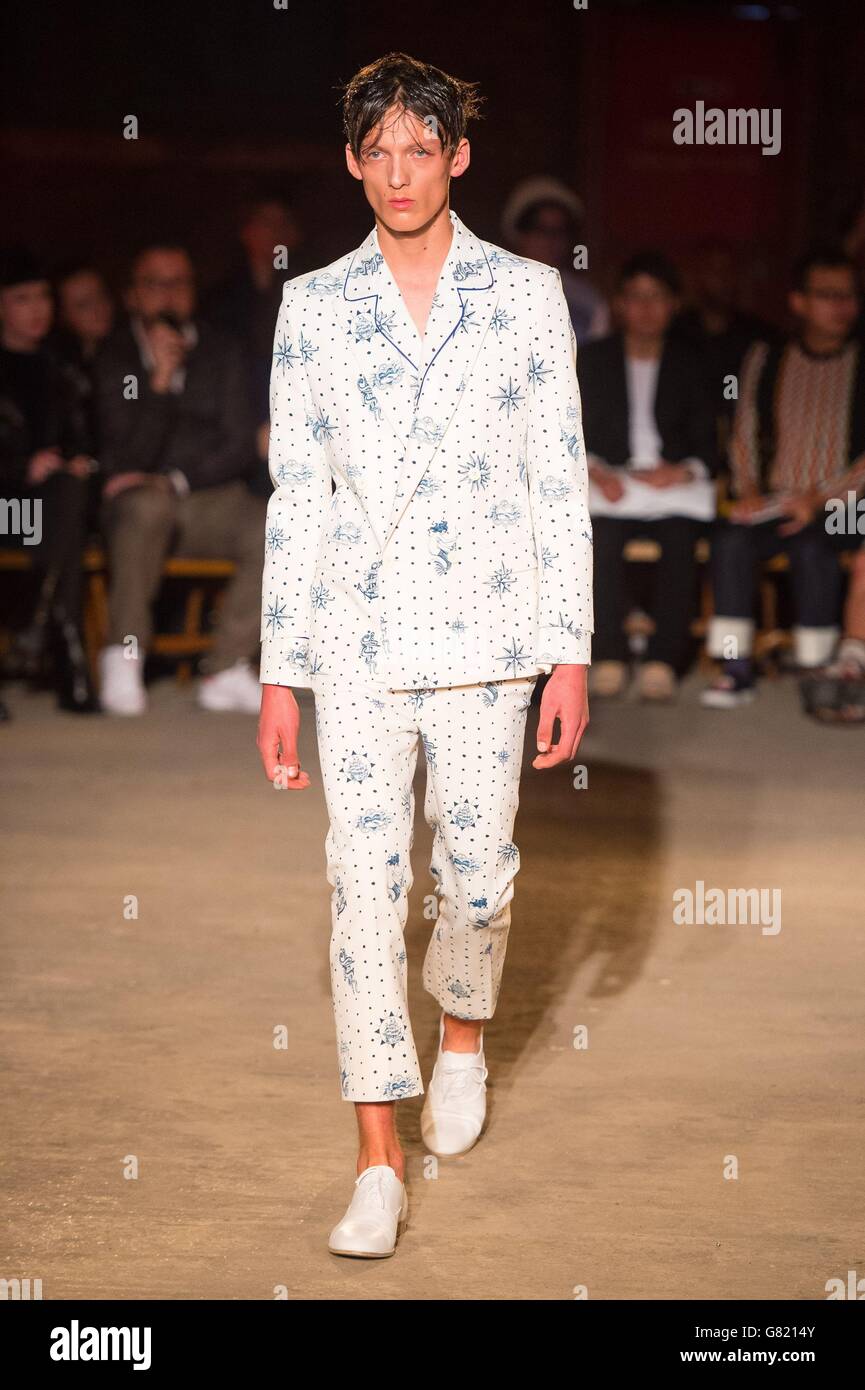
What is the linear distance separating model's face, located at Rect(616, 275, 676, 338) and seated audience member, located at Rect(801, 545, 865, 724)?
117cm

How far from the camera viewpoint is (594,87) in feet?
35.2

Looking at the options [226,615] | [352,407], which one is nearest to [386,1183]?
[352,407]

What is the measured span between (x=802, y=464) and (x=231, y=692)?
242 cm

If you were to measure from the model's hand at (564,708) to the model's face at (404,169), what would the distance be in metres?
0.66

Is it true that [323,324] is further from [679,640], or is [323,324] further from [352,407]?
[679,640]

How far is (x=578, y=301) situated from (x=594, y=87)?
10.0 ft

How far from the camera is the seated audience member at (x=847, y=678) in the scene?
288 inches

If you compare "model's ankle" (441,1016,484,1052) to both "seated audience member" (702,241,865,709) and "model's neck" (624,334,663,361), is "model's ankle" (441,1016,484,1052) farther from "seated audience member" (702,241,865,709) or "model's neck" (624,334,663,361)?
"model's neck" (624,334,663,361)

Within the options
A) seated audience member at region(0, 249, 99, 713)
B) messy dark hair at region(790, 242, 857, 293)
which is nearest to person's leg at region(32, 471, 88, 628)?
seated audience member at region(0, 249, 99, 713)

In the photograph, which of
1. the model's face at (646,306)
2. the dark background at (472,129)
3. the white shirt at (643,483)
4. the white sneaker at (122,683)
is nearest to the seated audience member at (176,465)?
the white sneaker at (122,683)

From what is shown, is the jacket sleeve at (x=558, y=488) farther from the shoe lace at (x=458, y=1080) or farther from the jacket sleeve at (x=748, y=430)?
the jacket sleeve at (x=748, y=430)

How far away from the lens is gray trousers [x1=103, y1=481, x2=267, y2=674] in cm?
758
